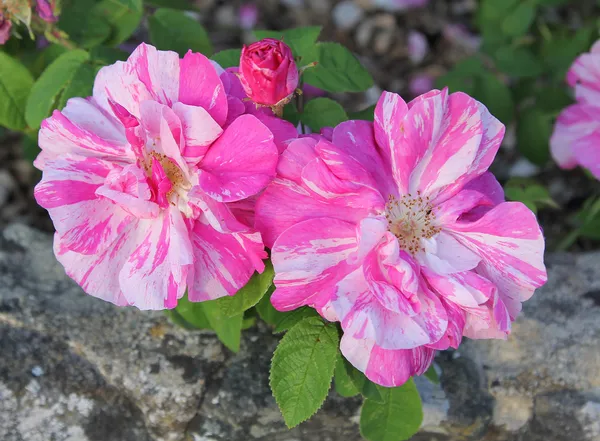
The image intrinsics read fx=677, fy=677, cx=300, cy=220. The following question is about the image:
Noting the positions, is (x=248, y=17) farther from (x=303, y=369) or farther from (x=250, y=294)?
(x=303, y=369)

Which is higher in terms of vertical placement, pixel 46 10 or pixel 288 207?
pixel 46 10

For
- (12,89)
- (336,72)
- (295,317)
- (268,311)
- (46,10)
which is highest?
(46,10)

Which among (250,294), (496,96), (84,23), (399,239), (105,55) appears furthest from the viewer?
(496,96)

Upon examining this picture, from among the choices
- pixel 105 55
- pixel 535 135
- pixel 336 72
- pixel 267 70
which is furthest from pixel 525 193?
pixel 105 55

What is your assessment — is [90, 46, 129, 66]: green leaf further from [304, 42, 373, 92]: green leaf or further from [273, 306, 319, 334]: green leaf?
[273, 306, 319, 334]: green leaf

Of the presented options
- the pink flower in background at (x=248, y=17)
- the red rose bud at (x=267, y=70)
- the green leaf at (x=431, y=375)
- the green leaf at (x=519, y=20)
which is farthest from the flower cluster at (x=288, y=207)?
the pink flower in background at (x=248, y=17)

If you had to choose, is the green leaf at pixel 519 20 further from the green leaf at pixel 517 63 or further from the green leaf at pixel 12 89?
the green leaf at pixel 12 89

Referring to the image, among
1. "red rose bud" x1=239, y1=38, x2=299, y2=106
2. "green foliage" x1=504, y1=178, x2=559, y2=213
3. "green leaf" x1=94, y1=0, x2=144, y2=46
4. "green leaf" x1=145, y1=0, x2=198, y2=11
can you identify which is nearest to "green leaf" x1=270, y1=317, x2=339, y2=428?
"red rose bud" x1=239, y1=38, x2=299, y2=106

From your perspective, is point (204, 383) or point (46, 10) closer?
point (46, 10)
